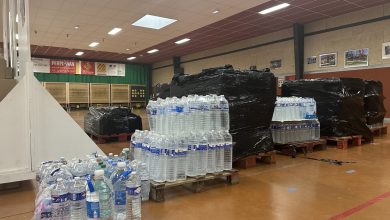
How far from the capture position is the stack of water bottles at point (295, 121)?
205 inches

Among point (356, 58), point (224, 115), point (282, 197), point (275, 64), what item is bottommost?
point (282, 197)

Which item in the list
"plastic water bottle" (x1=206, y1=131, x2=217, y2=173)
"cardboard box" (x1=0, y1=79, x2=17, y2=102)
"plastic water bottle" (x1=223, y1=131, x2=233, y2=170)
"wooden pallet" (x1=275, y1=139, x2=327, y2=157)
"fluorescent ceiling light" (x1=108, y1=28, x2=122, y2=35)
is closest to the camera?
"plastic water bottle" (x1=206, y1=131, x2=217, y2=173)

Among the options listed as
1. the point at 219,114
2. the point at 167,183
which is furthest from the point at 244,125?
the point at 167,183

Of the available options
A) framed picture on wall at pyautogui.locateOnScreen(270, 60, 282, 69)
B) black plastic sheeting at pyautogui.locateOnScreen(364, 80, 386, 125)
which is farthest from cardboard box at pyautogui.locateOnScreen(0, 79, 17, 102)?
framed picture on wall at pyautogui.locateOnScreen(270, 60, 282, 69)

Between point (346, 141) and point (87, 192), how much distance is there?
5493mm

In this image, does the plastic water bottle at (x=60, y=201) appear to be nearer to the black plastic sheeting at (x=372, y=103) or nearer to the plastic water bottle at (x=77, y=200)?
the plastic water bottle at (x=77, y=200)

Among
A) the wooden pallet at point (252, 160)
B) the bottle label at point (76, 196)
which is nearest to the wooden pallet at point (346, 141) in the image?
the wooden pallet at point (252, 160)

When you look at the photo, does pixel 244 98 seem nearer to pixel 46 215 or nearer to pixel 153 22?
pixel 46 215

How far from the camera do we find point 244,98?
406 centimetres

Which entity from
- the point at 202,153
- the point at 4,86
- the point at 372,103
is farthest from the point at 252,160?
the point at 372,103

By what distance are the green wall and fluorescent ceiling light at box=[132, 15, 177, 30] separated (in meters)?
11.4

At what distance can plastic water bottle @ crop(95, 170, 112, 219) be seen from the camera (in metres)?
1.81

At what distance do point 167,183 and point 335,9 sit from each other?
32.8ft

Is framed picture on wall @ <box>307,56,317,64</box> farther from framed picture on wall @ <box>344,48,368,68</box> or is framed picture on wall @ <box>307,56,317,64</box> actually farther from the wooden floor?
the wooden floor
